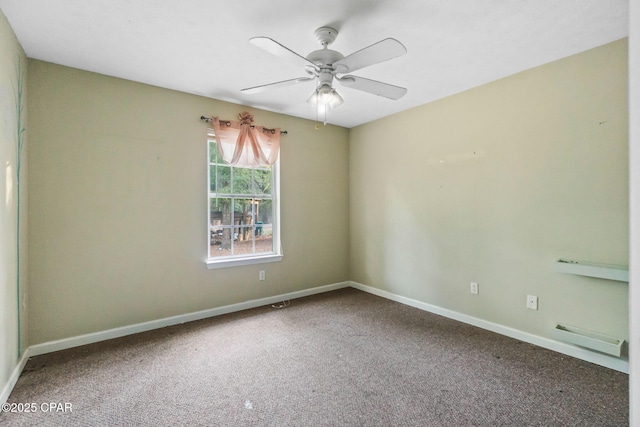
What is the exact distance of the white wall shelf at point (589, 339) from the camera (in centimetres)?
217

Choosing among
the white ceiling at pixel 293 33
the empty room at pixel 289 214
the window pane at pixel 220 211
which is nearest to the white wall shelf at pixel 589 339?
the empty room at pixel 289 214

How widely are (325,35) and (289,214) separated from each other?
228 cm

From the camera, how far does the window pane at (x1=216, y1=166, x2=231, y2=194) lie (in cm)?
349

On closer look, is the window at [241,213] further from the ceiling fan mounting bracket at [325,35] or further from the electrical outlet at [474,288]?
the electrical outlet at [474,288]

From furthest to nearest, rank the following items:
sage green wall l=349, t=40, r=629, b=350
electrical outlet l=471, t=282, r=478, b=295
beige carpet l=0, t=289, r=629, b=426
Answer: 1. electrical outlet l=471, t=282, r=478, b=295
2. sage green wall l=349, t=40, r=629, b=350
3. beige carpet l=0, t=289, r=629, b=426

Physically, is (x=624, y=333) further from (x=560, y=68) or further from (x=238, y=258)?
(x=238, y=258)

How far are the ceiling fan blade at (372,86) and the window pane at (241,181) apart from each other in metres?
1.92

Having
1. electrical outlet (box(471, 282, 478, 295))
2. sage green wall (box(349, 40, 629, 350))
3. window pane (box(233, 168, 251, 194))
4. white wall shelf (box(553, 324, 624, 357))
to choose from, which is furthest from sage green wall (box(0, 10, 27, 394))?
white wall shelf (box(553, 324, 624, 357))

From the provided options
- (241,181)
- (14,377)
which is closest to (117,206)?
(241,181)

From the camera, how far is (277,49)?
5.79 ft

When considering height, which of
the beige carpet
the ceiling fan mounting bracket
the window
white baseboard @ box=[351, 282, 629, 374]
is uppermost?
the ceiling fan mounting bracket

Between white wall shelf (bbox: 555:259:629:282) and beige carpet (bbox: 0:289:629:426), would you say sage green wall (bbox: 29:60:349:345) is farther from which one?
white wall shelf (bbox: 555:259:629:282)

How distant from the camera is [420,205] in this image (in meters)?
3.59

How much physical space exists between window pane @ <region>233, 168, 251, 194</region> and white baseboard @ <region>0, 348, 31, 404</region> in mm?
2243
